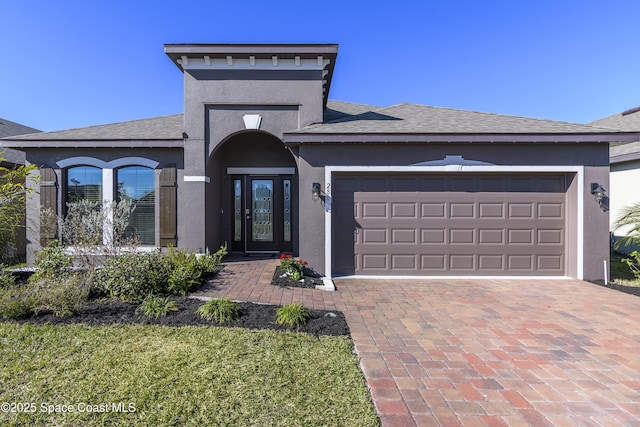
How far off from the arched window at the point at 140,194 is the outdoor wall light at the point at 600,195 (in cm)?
1066

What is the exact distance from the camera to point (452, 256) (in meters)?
7.11

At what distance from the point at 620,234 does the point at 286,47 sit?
40.1ft


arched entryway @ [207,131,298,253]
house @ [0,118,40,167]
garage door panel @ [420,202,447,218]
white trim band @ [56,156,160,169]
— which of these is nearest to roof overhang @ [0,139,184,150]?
white trim band @ [56,156,160,169]

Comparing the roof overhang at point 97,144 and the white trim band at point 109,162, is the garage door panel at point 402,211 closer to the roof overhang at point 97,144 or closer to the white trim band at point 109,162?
the roof overhang at point 97,144

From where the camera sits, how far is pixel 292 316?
13.4 ft

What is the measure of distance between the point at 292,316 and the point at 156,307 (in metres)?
2.02

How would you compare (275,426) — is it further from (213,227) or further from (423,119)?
(423,119)

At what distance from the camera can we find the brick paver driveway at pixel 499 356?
97.7 inches

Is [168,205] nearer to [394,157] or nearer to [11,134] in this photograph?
[394,157]

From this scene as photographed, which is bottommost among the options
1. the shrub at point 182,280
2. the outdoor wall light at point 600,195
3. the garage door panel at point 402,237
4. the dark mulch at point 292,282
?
the dark mulch at point 292,282

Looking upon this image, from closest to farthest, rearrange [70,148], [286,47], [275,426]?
1. [275,426]
2. [286,47]
3. [70,148]

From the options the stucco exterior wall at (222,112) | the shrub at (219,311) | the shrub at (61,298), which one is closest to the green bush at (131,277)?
the shrub at (61,298)

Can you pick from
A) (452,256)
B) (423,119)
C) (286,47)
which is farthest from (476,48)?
(452,256)

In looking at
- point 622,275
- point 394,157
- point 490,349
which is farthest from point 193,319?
point 622,275
